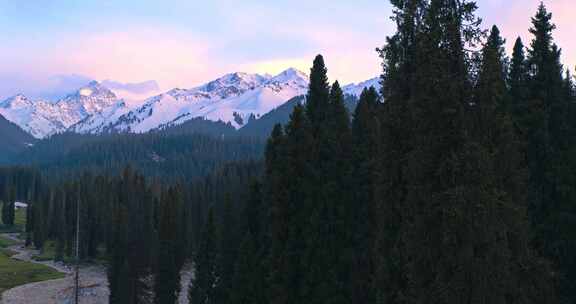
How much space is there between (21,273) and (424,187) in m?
98.6

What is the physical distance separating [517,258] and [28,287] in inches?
3423

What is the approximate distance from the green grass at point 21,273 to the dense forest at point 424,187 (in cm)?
5647

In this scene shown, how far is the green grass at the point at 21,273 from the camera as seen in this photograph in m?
94.3

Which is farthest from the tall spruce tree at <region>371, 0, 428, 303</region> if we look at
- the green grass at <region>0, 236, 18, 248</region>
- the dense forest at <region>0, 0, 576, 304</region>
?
the green grass at <region>0, 236, 18, 248</region>

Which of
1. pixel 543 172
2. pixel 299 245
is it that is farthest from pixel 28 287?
pixel 543 172

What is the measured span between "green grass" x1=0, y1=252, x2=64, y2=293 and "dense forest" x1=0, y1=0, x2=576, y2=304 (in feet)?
185

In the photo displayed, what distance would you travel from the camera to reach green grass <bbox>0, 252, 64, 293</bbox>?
94294mm

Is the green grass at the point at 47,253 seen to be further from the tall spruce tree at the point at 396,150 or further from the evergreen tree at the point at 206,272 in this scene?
the tall spruce tree at the point at 396,150

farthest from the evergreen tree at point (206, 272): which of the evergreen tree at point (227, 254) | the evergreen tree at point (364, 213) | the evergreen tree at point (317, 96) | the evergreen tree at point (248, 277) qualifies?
the evergreen tree at point (317, 96)

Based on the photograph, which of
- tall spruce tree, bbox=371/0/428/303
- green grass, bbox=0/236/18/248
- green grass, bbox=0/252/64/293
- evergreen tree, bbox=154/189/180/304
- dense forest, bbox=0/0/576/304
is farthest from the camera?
green grass, bbox=0/236/18/248

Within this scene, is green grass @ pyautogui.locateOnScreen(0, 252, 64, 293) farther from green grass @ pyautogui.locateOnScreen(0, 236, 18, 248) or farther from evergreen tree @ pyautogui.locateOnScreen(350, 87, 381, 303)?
evergreen tree @ pyautogui.locateOnScreen(350, 87, 381, 303)

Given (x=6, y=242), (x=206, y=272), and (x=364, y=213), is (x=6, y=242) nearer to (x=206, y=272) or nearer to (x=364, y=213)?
(x=206, y=272)

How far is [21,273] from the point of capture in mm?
101125

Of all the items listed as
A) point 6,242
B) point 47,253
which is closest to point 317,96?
point 47,253
